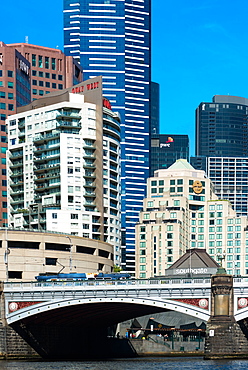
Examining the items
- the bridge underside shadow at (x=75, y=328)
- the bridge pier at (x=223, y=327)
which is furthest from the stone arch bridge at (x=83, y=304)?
the bridge pier at (x=223, y=327)

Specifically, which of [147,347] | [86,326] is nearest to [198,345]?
[147,347]

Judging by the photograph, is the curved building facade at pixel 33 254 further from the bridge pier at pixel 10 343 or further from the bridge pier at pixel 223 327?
the bridge pier at pixel 223 327

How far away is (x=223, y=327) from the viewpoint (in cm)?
13062

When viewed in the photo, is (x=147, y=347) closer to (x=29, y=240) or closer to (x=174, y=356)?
(x=174, y=356)

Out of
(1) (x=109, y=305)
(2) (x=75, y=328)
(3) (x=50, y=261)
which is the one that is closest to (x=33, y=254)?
(3) (x=50, y=261)

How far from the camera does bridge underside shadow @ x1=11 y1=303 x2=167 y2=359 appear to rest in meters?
148

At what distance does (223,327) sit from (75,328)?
4211 cm

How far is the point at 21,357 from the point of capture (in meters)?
145

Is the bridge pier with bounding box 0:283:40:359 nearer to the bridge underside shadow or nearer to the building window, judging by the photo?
the bridge underside shadow

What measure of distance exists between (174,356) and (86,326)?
835 inches

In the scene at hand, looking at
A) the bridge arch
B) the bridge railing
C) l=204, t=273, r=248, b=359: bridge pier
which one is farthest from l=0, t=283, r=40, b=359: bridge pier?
l=204, t=273, r=248, b=359: bridge pier

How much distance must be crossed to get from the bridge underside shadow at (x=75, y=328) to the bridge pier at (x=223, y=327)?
1675 centimetres

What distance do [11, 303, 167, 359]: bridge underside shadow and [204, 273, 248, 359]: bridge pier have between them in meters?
16.7

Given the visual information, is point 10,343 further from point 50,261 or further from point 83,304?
point 50,261
